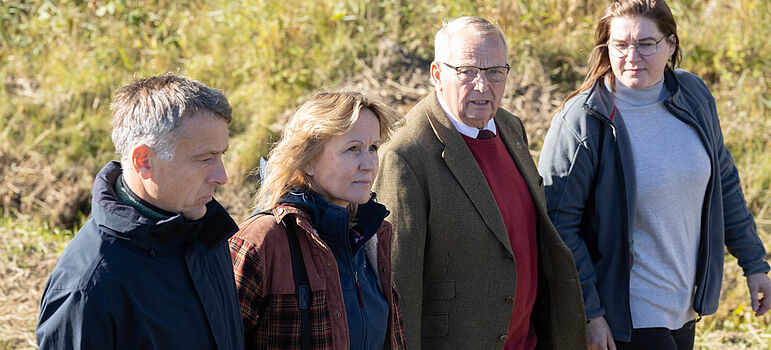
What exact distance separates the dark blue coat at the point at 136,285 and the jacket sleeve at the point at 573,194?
158cm

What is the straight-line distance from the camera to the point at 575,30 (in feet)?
22.2

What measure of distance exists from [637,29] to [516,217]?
93cm

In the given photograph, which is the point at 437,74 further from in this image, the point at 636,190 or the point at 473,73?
the point at 636,190

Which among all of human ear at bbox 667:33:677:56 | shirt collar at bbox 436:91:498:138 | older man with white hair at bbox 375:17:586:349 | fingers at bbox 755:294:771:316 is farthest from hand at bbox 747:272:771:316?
shirt collar at bbox 436:91:498:138

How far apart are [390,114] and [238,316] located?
0.85m

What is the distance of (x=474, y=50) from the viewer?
300 centimetres

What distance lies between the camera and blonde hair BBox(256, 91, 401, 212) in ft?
8.05

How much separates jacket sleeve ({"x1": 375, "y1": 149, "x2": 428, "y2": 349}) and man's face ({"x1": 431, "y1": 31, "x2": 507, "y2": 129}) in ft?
1.22

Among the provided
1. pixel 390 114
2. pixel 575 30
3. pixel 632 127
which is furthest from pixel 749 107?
pixel 390 114

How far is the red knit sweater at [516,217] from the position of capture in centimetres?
306

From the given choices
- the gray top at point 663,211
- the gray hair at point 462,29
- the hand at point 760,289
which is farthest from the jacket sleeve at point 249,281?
the hand at point 760,289

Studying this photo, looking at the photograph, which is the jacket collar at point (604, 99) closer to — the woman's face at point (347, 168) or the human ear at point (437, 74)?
the human ear at point (437, 74)

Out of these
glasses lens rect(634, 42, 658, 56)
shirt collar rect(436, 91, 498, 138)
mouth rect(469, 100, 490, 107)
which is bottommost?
shirt collar rect(436, 91, 498, 138)

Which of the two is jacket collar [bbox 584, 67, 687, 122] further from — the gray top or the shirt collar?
the shirt collar
